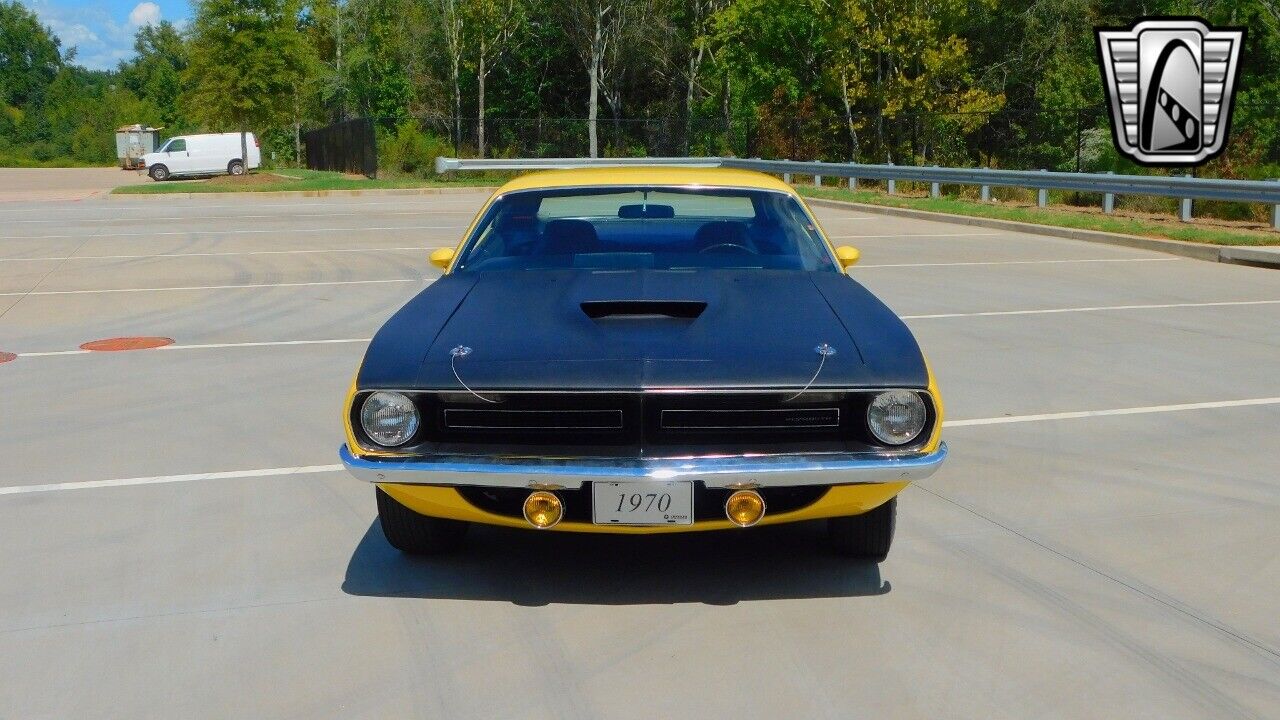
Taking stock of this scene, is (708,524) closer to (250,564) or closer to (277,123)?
(250,564)

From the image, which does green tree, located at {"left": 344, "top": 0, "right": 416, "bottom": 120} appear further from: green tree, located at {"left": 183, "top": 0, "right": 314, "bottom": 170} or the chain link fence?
green tree, located at {"left": 183, "top": 0, "right": 314, "bottom": 170}

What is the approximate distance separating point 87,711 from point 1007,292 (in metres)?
10.9

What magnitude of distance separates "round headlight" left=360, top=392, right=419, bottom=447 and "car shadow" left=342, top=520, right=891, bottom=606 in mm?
624

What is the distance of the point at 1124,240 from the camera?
1830cm

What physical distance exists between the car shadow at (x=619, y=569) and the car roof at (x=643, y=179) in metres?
1.78

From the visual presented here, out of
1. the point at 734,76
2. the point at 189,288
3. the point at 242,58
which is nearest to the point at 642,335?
the point at 189,288

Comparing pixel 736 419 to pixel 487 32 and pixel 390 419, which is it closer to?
pixel 390 419

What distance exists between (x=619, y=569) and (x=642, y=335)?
92cm

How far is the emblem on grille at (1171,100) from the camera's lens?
2580 centimetres

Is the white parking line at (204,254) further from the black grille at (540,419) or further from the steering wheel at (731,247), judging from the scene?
the black grille at (540,419)

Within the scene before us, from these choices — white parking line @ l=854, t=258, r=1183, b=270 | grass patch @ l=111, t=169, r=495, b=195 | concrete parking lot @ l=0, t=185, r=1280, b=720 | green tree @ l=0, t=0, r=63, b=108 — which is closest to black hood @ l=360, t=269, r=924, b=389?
concrete parking lot @ l=0, t=185, r=1280, b=720

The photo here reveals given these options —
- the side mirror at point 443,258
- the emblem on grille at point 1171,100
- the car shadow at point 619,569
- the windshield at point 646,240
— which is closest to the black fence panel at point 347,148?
the emblem on grille at point 1171,100

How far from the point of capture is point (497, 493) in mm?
4355

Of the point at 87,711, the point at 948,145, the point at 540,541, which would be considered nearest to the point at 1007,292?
the point at 540,541
